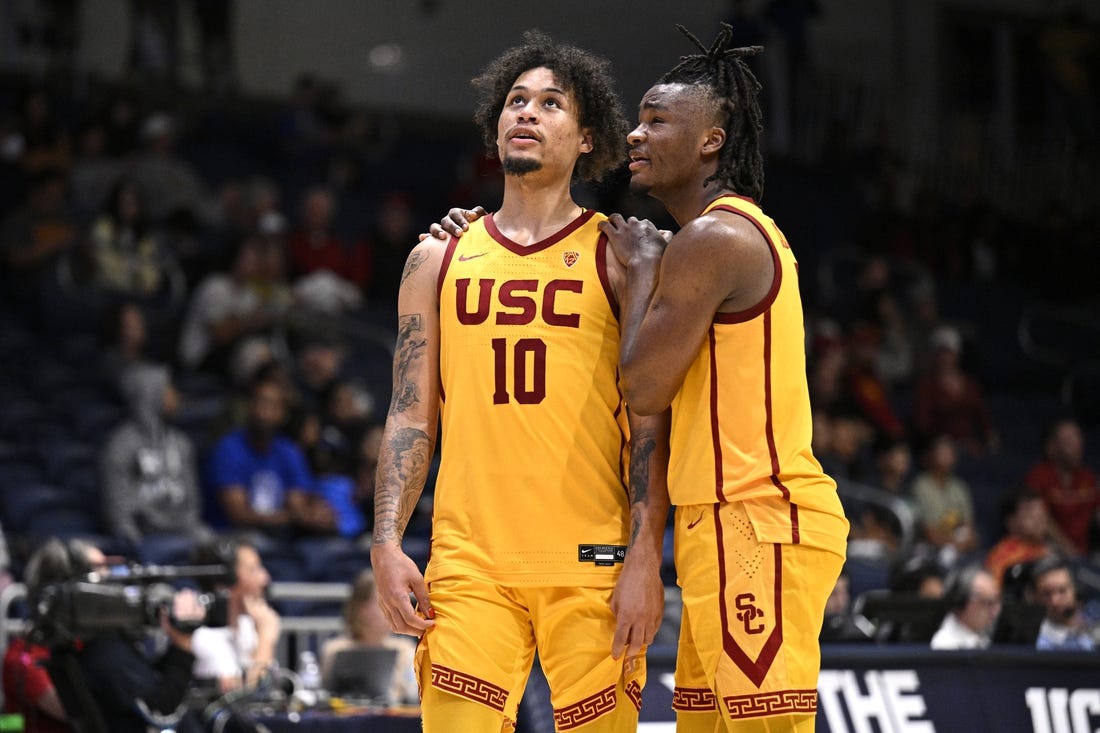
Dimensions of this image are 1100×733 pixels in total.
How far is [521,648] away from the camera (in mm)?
4336

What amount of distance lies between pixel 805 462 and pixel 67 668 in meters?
3.71

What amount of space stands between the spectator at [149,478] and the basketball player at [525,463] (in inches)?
227

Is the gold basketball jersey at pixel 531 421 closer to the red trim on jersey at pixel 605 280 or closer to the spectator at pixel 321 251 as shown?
the red trim on jersey at pixel 605 280

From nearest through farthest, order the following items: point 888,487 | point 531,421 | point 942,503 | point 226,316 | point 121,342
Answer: point 531,421
point 121,342
point 226,316
point 942,503
point 888,487

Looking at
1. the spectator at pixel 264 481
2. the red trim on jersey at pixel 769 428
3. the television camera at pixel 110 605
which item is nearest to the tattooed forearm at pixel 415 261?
the red trim on jersey at pixel 769 428

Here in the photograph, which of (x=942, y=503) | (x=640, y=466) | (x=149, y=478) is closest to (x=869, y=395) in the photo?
(x=942, y=503)

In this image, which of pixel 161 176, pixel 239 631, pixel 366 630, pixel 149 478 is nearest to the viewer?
pixel 366 630

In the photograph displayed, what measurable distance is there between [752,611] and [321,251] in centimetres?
1001

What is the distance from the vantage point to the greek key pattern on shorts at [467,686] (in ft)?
13.7

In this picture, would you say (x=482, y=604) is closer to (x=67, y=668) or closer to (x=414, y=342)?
(x=414, y=342)

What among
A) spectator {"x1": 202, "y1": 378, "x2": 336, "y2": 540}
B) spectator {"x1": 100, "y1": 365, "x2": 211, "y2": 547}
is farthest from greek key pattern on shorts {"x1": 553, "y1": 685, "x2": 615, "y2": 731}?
spectator {"x1": 202, "y1": 378, "x2": 336, "y2": 540}

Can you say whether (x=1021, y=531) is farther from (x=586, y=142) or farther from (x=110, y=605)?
(x=586, y=142)

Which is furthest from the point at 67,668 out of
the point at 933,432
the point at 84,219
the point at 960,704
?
the point at 933,432

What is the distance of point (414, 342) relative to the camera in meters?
4.55
